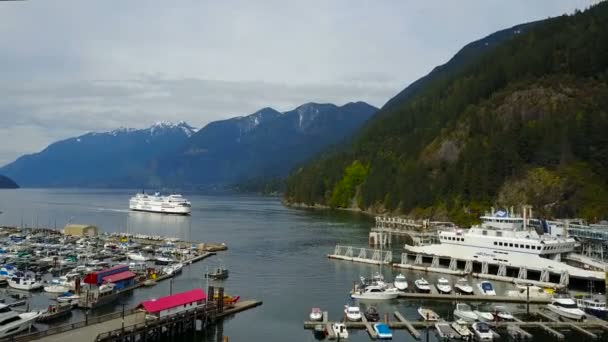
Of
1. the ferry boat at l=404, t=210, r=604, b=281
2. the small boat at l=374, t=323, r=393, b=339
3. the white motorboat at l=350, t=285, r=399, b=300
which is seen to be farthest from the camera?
the ferry boat at l=404, t=210, r=604, b=281

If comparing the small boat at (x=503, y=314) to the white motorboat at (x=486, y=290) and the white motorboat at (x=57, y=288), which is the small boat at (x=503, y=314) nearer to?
the white motorboat at (x=486, y=290)

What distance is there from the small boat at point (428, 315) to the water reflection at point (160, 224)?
6156 cm

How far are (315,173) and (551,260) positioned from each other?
5587 inches

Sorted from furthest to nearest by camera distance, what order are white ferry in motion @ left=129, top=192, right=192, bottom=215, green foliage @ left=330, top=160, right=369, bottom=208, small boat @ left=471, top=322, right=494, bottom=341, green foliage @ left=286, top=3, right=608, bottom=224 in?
green foliage @ left=330, top=160, right=369, bottom=208 < white ferry in motion @ left=129, top=192, right=192, bottom=215 < green foliage @ left=286, top=3, right=608, bottom=224 < small boat @ left=471, top=322, right=494, bottom=341

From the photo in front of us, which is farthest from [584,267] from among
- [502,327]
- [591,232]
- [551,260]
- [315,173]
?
[315,173]

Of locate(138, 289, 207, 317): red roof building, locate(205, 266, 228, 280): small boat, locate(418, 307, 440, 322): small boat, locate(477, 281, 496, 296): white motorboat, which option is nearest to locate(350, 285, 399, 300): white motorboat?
locate(418, 307, 440, 322): small boat

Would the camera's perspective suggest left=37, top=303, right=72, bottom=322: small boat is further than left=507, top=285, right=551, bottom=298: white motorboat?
No

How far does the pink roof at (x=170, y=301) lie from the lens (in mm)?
37812

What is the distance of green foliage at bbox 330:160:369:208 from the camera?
16575 centimetres

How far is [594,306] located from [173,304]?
31.9m

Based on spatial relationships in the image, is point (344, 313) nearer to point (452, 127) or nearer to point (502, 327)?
point (502, 327)

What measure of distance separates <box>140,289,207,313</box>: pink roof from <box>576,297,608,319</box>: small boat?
2960cm

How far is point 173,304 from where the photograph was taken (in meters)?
38.9

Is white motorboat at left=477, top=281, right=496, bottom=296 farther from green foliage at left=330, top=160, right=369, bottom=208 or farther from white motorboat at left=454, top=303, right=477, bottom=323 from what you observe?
green foliage at left=330, top=160, right=369, bottom=208
